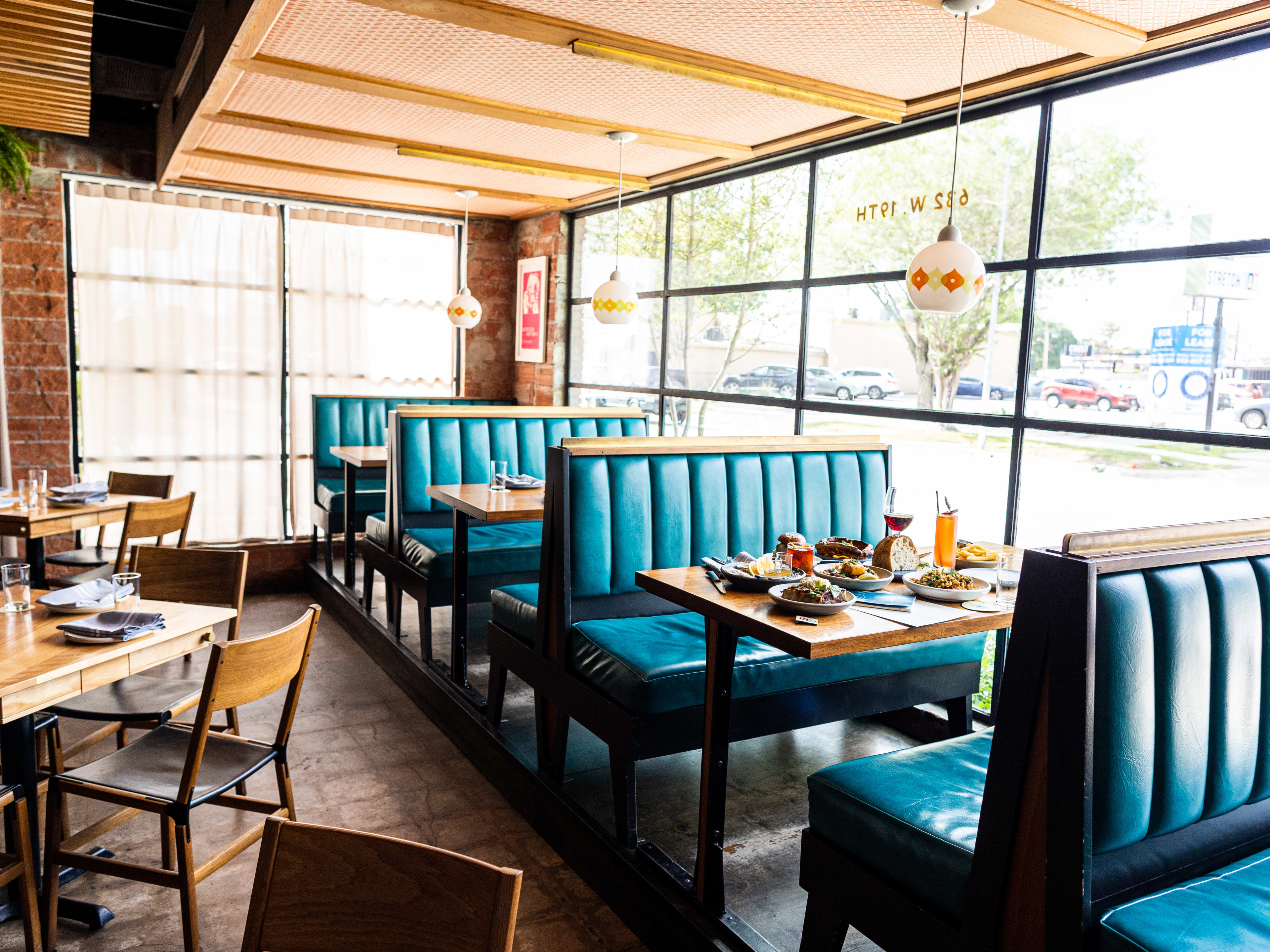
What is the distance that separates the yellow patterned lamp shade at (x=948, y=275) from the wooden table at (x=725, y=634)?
2.83ft

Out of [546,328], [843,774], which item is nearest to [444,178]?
[546,328]

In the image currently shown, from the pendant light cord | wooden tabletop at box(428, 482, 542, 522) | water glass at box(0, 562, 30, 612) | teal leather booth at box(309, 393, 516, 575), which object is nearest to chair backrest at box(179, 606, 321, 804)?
water glass at box(0, 562, 30, 612)

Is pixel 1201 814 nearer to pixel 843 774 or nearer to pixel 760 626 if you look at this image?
pixel 843 774

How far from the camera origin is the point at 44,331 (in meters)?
5.30

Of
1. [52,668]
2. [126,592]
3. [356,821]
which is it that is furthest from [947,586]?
[126,592]

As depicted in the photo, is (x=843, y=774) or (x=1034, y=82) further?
(x=1034, y=82)

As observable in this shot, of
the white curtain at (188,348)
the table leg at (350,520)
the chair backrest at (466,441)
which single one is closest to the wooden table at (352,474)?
the table leg at (350,520)

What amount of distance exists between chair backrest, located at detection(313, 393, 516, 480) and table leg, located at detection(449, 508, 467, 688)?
227 centimetres

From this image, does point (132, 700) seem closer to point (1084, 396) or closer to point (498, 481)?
point (498, 481)

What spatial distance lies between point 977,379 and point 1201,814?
232 centimetres

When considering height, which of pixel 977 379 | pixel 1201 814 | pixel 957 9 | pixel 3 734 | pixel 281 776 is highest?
pixel 957 9

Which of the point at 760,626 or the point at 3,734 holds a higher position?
the point at 760,626

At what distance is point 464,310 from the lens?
17.9 feet

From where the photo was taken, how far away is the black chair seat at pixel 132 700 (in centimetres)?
238
